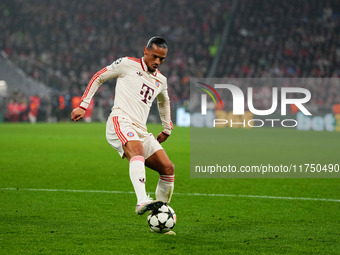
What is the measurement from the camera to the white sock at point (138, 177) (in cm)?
588

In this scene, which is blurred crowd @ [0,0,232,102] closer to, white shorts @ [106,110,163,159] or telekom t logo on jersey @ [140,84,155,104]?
telekom t logo on jersey @ [140,84,155,104]

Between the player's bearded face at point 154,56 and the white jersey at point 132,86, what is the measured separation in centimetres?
13

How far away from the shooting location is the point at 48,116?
110 feet

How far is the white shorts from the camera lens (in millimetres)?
6215

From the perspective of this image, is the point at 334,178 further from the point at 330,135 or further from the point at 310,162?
the point at 330,135

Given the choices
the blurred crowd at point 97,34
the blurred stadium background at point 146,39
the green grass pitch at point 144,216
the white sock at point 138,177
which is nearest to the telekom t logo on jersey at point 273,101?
the blurred stadium background at point 146,39

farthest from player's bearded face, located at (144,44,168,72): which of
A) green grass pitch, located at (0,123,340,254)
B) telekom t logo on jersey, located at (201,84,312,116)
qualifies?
telekom t logo on jersey, located at (201,84,312,116)

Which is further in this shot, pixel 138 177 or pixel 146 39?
pixel 146 39

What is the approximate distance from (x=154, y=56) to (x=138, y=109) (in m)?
0.58

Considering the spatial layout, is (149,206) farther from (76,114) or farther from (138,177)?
(76,114)

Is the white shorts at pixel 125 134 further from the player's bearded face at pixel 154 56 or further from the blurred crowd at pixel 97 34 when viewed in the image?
the blurred crowd at pixel 97 34

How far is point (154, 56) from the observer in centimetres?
632

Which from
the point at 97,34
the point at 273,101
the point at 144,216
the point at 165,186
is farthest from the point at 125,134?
the point at 97,34

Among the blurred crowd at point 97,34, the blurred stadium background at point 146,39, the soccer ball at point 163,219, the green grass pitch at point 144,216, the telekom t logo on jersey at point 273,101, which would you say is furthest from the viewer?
the blurred crowd at point 97,34
